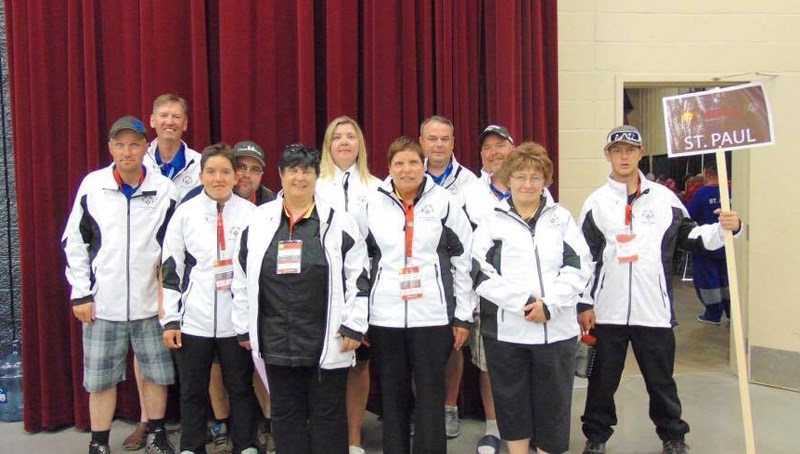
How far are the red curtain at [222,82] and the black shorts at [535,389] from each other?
53.6 inches

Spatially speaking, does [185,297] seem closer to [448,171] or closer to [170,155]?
[170,155]

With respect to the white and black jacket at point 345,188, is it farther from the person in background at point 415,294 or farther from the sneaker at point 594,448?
the sneaker at point 594,448

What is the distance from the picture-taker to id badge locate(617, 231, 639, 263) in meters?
2.87

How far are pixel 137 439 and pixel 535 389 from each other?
196 centimetres

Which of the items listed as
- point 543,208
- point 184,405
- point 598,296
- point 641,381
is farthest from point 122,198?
point 641,381

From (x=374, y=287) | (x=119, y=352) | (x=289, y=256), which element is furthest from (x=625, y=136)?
(x=119, y=352)

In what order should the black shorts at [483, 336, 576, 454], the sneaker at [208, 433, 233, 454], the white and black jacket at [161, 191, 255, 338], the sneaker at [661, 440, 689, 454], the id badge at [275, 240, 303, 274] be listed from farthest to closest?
the sneaker at [208, 433, 233, 454] → the sneaker at [661, 440, 689, 454] → the white and black jacket at [161, 191, 255, 338] → the black shorts at [483, 336, 576, 454] → the id badge at [275, 240, 303, 274]

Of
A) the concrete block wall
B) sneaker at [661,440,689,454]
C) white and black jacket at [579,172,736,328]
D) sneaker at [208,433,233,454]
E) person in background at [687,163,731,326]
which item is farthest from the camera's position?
person in background at [687,163,731,326]

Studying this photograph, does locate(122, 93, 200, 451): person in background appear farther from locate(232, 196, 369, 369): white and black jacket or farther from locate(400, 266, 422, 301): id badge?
locate(400, 266, 422, 301): id badge

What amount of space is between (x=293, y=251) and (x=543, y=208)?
3.28 ft

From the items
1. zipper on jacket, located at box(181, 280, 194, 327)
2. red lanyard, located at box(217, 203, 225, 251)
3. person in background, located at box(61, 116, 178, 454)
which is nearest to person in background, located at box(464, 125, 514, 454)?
red lanyard, located at box(217, 203, 225, 251)

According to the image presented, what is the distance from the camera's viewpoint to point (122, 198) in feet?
9.64

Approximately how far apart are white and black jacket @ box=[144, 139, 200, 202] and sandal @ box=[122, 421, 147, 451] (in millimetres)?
1163

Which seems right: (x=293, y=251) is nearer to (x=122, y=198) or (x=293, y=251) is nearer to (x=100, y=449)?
(x=122, y=198)
